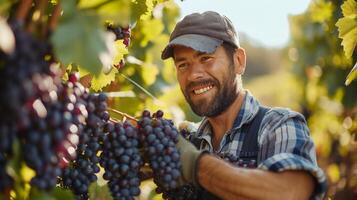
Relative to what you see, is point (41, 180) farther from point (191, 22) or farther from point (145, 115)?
point (191, 22)

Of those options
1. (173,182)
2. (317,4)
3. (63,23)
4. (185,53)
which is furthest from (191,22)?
(317,4)

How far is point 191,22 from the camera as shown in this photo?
8.93ft

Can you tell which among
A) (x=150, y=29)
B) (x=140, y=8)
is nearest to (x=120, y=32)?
(x=140, y=8)

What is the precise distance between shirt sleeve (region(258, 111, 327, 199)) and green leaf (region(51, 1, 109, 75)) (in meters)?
0.93

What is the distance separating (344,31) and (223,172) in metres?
0.87

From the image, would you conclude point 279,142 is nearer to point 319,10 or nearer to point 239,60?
point 239,60

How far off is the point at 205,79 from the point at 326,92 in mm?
3879

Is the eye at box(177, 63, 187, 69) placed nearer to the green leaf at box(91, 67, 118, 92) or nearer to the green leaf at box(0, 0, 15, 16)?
the green leaf at box(91, 67, 118, 92)

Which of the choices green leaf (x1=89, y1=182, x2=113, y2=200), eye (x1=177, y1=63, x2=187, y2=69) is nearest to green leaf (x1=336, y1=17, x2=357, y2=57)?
eye (x1=177, y1=63, x2=187, y2=69)

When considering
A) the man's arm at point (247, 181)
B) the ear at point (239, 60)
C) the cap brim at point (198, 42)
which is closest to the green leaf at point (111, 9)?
the man's arm at point (247, 181)

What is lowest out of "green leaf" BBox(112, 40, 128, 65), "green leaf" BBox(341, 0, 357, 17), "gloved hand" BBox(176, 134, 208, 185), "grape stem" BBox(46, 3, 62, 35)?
"gloved hand" BBox(176, 134, 208, 185)

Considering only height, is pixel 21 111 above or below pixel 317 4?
above

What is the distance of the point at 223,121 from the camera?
276 centimetres

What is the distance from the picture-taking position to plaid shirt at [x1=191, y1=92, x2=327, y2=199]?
213cm
